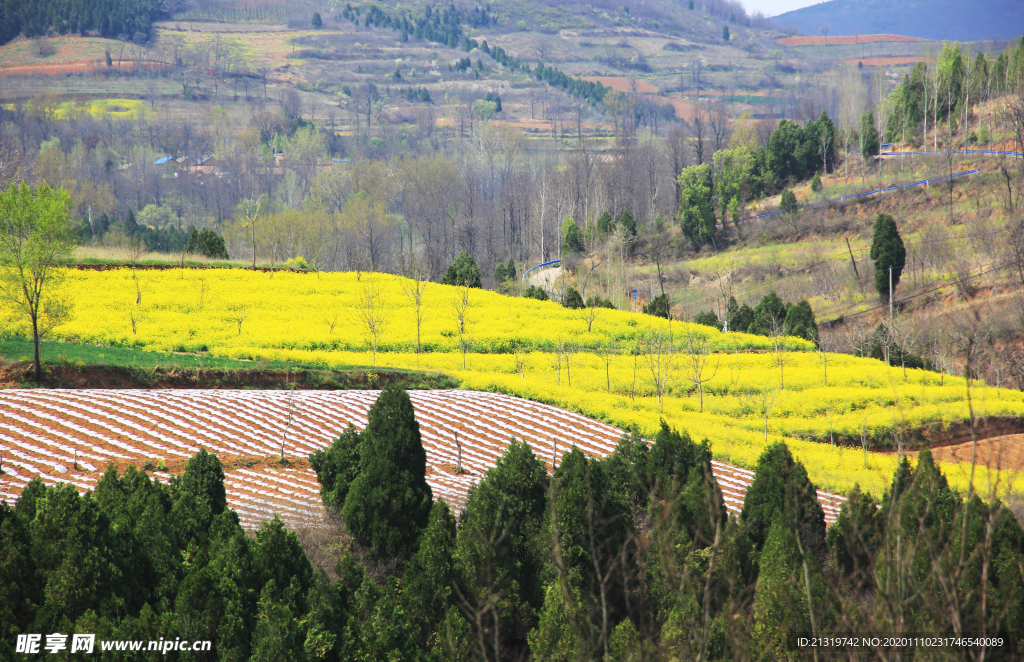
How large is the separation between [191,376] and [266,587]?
1513cm

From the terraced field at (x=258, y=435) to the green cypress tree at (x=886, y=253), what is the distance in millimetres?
32618

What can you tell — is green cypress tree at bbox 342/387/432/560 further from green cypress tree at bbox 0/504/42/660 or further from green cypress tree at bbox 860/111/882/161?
green cypress tree at bbox 860/111/882/161

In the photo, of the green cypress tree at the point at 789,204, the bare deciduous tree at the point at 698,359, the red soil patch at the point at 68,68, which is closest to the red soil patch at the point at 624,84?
the red soil patch at the point at 68,68

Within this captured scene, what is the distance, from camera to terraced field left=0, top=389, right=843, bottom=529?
15.9m

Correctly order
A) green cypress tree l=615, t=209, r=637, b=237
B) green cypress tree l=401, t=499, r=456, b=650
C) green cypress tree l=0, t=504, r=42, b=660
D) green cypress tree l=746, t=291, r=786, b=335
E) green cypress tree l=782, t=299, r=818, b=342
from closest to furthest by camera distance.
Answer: green cypress tree l=0, t=504, r=42, b=660
green cypress tree l=401, t=499, r=456, b=650
green cypress tree l=782, t=299, r=818, b=342
green cypress tree l=746, t=291, r=786, b=335
green cypress tree l=615, t=209, r=637, b=237

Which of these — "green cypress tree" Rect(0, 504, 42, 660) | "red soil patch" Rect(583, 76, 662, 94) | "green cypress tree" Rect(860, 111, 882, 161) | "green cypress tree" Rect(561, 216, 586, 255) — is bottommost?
"green cypress tree" Rect(561, 216, 586, 255)

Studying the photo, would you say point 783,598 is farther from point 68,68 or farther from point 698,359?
point 68,68

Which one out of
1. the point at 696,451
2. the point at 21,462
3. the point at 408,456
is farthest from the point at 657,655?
the point at 21,462

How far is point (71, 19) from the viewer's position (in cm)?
15812

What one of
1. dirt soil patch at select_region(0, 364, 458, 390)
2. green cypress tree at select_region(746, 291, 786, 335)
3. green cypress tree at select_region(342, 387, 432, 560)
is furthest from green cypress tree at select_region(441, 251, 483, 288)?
green cypress tree at select_region(342, 387, 432, 560)

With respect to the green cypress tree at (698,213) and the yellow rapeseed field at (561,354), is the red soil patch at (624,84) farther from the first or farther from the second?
the yellow rapeseed field at (561,354)

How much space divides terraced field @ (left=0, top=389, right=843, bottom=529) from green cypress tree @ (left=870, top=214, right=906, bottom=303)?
107ft

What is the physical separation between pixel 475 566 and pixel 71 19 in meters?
182

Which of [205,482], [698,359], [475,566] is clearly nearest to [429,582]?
[475,566]
